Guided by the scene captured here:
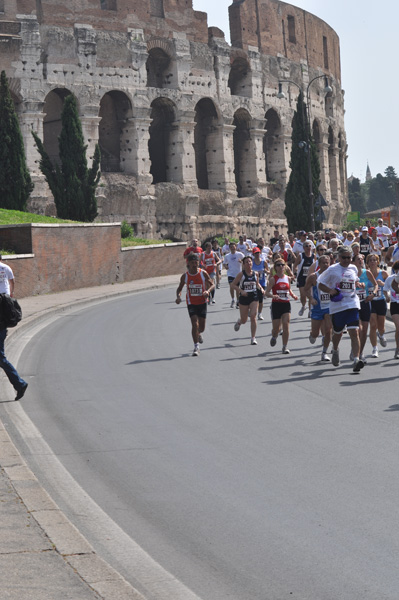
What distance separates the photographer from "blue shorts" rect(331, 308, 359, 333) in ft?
47.9

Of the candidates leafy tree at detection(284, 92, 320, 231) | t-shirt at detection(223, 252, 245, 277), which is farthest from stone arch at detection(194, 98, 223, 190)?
t-shirt at detection(223, 252, 245, 277)

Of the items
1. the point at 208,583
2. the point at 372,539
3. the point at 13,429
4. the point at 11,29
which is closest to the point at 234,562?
the point at 208,583

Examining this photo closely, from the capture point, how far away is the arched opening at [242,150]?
67.0m

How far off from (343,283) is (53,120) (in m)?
46.2

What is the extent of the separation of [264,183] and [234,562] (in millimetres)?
61681

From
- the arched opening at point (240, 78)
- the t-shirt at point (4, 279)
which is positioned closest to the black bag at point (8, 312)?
the t-shirt at point (4, 279)

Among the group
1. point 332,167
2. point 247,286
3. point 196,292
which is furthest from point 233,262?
point 332,167

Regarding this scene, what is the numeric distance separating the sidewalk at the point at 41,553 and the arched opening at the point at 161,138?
54.4 m

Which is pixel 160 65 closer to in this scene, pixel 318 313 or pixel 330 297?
pixel 318 313

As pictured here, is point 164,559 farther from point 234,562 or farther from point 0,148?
point 0,148

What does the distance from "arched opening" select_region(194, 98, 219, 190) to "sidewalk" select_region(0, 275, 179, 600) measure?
56875 mm

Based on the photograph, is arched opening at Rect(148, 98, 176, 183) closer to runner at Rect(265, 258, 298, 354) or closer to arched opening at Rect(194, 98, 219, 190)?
arched opening at Rect(194, 98, 219, 190)

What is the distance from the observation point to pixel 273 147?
69875 mm

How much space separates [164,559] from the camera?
20.6ft
